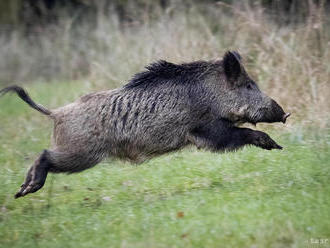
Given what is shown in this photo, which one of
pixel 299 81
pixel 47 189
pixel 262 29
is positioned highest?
pixel 262 29

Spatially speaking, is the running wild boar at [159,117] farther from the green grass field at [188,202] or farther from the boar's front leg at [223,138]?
the green grass field at [188,202]

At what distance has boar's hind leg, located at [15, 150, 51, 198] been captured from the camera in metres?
5.10

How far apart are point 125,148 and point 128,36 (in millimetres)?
5213

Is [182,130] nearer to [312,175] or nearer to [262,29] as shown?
[312,175]

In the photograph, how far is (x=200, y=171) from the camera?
590 centimetres

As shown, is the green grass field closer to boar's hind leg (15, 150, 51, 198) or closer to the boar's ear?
boar's hind leg (15, 150, 51, 198)

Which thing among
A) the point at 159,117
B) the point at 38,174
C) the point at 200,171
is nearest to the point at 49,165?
Answer: the point at 38,174

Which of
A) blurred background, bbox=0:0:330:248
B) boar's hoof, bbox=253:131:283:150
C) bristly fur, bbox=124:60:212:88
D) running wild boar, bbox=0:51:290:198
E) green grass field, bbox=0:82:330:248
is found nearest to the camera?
green grass field, bbox=0:82:330:248

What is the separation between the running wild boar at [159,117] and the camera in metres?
5.21

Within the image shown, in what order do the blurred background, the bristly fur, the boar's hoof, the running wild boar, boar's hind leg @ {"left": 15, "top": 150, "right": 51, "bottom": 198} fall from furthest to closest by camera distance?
the bristly fur
the boar's hoof
the running wild boar
boar's hind leg @ {"left": 15, "top": 150, "right": 51, "bottom": 198}
the blurred background

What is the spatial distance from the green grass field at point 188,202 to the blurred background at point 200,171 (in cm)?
1

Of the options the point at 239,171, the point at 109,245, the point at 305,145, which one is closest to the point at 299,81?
the point at 305,145

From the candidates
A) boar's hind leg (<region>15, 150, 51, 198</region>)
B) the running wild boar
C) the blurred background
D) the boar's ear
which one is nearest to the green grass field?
the blurred background

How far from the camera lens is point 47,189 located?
600 cm
